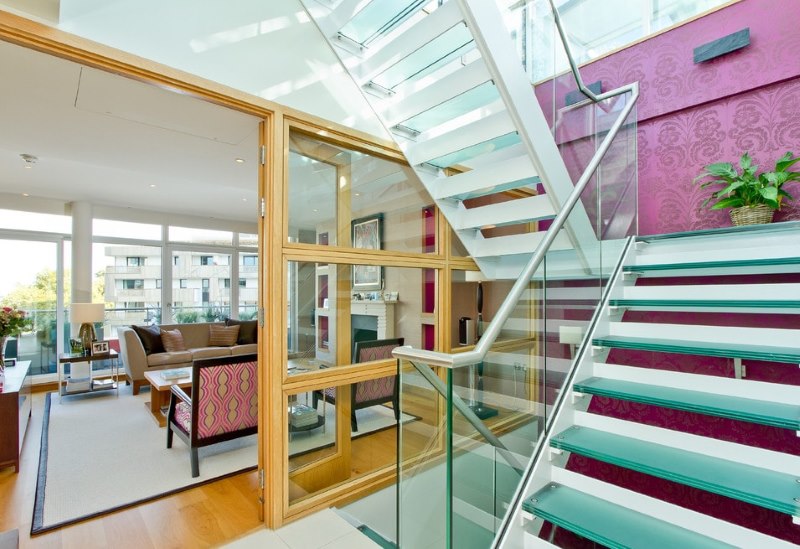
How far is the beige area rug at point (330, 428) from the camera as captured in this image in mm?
2424

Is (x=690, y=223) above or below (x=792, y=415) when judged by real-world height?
above

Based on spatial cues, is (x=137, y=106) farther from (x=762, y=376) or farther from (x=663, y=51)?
(x=762, y=376)

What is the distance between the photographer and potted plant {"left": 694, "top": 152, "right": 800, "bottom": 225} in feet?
8.08

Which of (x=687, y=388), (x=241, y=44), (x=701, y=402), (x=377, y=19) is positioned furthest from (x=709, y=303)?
(x=241, y=44)

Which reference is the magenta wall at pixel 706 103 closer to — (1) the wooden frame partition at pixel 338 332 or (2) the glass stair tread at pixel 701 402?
(2) the glass stair tread at pixel 701 402

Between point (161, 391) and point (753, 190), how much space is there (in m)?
5.21

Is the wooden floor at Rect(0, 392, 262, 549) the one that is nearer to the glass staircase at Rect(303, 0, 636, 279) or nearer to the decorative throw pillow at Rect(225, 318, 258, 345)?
the glass staircase at Rect(303, 0, 636, 279)

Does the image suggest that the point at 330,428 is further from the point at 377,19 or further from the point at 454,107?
the point at 377,19

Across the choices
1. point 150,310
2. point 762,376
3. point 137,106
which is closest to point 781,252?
point 762,376

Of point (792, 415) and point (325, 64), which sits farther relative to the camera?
point (325, 64)

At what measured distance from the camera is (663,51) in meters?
3.23

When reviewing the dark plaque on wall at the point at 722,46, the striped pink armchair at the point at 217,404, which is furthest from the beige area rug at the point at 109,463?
the dark plaque on wall at the point at 722,46

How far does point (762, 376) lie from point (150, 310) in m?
8.14

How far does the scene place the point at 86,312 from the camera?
5309mm
